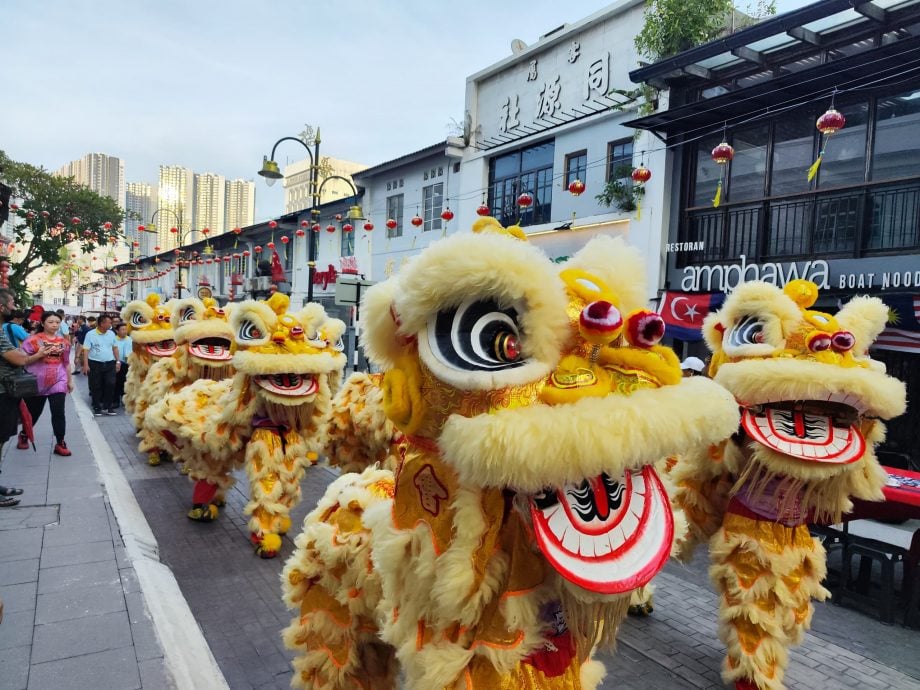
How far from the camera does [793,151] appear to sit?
9.48 meters

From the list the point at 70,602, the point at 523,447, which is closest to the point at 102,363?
the point at 70,602

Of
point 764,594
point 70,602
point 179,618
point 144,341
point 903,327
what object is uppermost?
point 903,327

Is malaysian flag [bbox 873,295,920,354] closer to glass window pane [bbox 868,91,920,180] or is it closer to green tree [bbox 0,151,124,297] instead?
glass window pane [bbox 868,91,920,180]

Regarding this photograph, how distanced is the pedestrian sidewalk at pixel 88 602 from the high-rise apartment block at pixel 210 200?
2933cm

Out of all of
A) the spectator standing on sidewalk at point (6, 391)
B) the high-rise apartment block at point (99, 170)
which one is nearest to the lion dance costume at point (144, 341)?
the spectator standing on sidewalk at point (6, 391)

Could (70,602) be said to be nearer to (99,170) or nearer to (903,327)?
(903,327)

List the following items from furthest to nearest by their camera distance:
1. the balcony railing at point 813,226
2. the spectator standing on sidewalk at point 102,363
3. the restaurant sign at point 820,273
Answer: the spectator standing on sidewalk at point 102,363 → the balcony railing at point 813,226 → the restaurant sign at point 820,273

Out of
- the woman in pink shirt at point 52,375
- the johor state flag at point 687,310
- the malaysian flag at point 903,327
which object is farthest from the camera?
the johor state flag at point 687,310

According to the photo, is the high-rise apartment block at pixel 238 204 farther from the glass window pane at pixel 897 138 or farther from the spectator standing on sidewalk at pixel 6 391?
the glass window pane at pixel 897 138

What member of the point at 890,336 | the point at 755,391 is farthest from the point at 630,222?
the point at 755,391

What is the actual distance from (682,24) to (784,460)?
31.5ft

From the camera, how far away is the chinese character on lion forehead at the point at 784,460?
309 centimetres

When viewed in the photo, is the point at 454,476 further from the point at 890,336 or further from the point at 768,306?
the point at 890,336

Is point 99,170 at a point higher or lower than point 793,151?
higher
